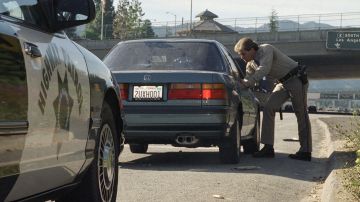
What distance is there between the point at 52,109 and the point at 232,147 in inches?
208

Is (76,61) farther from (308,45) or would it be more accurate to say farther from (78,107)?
(308,45)

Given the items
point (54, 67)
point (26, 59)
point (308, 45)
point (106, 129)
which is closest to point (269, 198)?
point (106, 129)

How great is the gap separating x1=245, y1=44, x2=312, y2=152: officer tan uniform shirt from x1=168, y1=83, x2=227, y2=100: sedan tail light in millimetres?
1653

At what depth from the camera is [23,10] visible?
3.86 meters

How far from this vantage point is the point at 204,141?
8625 millimetres

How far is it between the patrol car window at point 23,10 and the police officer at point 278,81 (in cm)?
620

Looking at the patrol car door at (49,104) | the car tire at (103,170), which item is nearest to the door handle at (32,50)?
the patrol car door at (49,104)

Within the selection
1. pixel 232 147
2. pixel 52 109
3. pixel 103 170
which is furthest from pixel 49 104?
pixel 232 147

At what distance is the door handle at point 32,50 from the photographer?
350 centimetres

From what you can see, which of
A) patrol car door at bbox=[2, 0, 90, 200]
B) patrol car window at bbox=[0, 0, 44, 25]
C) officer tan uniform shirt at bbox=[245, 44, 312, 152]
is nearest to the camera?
patrol car door at bbox=[2, 0, 90, 200]

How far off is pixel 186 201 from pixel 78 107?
211 centimetres

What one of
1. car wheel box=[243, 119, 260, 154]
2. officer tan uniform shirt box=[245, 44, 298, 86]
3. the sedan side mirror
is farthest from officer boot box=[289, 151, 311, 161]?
the sedan side mirror

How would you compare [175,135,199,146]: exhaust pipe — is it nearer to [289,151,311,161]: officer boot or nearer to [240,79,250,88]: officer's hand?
[240,79,250,88]: officer's hand

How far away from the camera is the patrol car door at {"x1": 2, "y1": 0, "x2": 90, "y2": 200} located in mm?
3471
